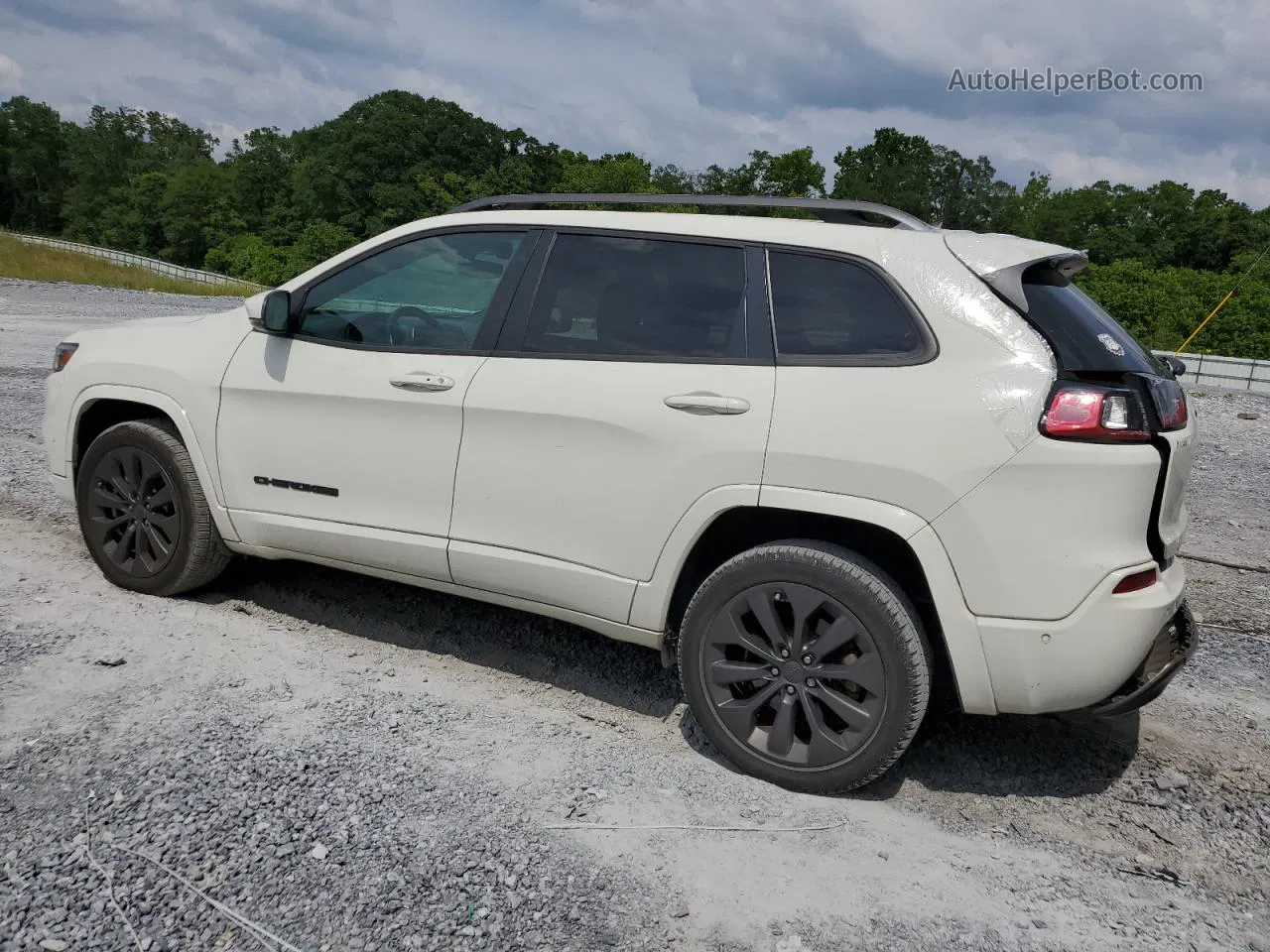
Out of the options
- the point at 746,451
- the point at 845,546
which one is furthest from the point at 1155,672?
the point at 746,451

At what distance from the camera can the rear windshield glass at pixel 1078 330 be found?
3.00 metres

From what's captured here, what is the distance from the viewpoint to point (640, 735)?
369cm

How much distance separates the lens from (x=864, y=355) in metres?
3.17

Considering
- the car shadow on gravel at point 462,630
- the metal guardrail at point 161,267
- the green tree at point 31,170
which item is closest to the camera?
the car shadow on gravel at point 462,630

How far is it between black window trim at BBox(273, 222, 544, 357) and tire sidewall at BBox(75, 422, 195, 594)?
0.84 metres

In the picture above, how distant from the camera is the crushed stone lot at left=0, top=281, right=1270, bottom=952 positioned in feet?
8.27

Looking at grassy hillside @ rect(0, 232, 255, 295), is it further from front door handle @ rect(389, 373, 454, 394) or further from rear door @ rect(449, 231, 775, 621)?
rear door @ rect(449, 231, 775, 621)

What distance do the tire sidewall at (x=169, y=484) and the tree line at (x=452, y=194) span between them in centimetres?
3161

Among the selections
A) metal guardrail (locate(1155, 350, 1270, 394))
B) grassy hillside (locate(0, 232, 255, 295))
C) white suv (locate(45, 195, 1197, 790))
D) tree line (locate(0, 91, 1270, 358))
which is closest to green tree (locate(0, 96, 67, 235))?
tree line (locate(0, 91, 1270, 358))

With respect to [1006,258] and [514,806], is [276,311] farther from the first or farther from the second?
[1006,258]

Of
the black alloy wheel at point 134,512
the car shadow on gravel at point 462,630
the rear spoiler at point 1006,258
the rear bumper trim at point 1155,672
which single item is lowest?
the car shadow on gravel at point 462,630

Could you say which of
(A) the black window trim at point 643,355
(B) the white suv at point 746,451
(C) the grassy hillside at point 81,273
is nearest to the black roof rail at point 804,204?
(B) the white suv at point 746,451

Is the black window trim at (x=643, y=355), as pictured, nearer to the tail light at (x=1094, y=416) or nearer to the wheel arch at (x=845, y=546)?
the wheel arch at (x=845, y=546)

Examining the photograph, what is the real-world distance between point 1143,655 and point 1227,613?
2622mm
